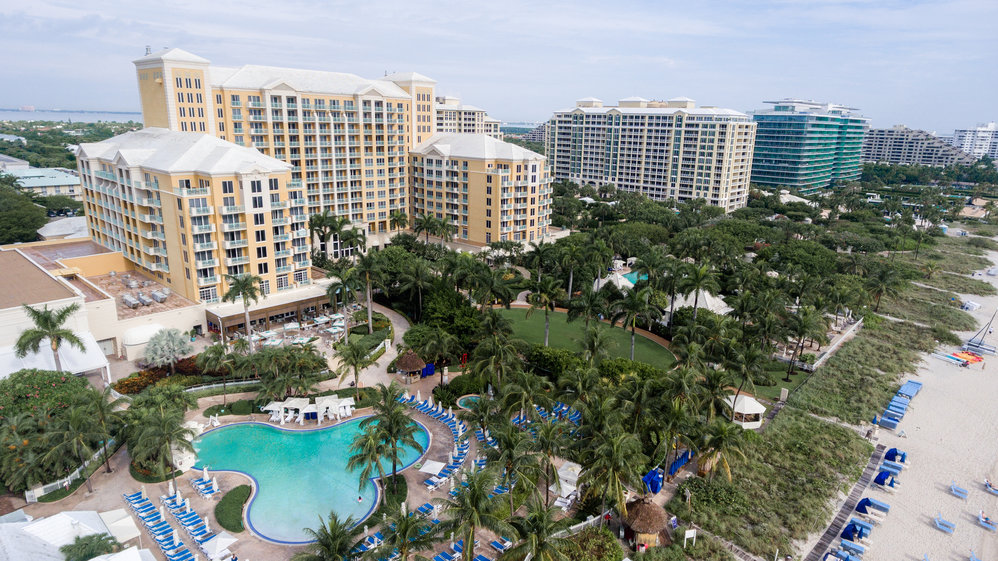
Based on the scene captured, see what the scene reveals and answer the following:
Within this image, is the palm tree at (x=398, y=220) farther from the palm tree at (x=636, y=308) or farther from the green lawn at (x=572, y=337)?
the palm tree at (x=636, y=308)

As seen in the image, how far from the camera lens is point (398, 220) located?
90.9 meters

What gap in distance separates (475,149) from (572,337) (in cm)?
4116

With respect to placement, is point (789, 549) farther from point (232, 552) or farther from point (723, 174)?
point (723, 174)

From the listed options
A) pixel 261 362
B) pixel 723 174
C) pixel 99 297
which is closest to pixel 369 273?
pixel 261 362

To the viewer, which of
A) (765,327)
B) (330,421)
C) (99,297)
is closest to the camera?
(330,421)

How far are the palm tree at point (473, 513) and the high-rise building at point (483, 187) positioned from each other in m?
66.2

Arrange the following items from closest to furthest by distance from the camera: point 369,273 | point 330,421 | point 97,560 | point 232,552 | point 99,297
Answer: point 97,560
point 232,552
point 330,421
point 99,297
point 369,273

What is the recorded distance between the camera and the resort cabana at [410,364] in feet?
170

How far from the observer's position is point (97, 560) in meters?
25.4

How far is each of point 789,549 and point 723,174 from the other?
385 ft

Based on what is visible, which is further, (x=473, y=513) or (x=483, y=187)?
(x=483, y=187)

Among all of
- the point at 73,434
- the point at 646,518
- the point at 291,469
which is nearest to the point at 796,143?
the point at 646,518

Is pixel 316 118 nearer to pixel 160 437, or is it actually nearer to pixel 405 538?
pixel 160 437

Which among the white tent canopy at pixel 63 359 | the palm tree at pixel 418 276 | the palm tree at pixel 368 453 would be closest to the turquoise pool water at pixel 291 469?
the palm tree at pixel 368 453
